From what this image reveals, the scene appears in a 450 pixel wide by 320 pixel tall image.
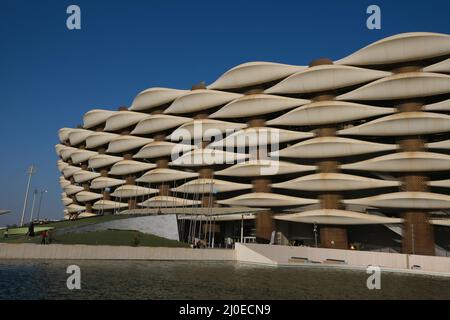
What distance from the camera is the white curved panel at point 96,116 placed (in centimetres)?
7806

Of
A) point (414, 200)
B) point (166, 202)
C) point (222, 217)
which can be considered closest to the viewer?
point (414, 200)

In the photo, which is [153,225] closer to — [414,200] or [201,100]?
[201,100]

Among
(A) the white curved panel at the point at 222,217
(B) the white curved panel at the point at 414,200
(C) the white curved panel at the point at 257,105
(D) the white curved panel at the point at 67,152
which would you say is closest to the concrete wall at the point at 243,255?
(B) the white curved panel at the point at 414,200

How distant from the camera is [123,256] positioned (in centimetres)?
3306

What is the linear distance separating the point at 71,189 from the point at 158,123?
110 ft

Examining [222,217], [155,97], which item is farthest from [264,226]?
[155,97]

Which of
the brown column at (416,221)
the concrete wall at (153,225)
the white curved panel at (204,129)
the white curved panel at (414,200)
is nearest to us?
the white curved panel at (414,200)

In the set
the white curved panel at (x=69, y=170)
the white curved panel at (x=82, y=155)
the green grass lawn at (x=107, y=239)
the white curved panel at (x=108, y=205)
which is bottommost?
the green grass lawn at (x=107, y=239)

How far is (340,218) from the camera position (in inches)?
1864

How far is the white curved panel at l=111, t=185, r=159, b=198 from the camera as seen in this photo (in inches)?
2574

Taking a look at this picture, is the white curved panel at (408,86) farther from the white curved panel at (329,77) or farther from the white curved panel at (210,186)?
the white curved panel at (210,186)

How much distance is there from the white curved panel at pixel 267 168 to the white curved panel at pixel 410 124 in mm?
9691

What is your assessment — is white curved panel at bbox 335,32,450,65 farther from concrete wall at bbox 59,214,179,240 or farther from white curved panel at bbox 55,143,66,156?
white curved panel at bbox 55,143,66,156
